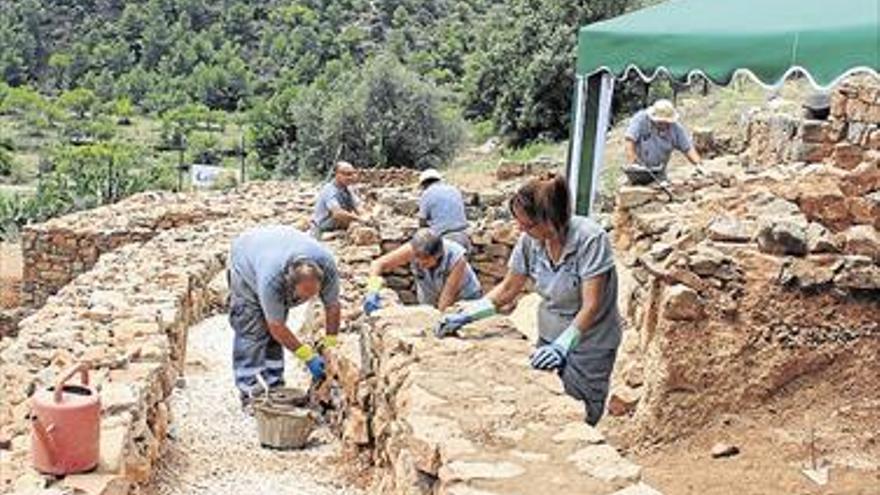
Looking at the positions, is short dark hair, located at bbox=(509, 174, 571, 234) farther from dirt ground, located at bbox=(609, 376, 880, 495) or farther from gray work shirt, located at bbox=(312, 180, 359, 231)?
gray work shirt, located at bbox=(312, 180, 359, 231)

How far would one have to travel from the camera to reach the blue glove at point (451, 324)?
4.97 metres

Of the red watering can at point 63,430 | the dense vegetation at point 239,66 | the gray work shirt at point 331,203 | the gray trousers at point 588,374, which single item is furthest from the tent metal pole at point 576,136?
the dense vegetation at point 239,66

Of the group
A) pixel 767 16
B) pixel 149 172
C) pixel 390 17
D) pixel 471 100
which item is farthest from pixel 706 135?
pixel 390 17

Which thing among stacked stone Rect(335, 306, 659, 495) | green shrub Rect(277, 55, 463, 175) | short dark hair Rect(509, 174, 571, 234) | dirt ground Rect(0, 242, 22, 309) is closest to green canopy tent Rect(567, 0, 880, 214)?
short dark hair Rect(509, 174, 571, 234)

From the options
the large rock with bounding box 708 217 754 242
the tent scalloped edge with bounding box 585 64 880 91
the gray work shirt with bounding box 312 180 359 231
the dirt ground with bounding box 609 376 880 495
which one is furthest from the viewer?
the gray work shirt with bounding box 312 180 359 231

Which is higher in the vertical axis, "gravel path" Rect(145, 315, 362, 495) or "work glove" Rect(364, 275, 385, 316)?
"work glove" Rect(364, 275, 385, 316)

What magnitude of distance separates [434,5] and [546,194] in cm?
5100

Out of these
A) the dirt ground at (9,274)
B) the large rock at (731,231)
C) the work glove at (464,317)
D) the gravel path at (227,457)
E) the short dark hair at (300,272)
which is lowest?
the dirt ground at (9,274)

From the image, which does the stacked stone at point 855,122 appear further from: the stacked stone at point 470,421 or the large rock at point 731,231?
the stacked stone at point 470,421

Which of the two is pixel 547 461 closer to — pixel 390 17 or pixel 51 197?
pixel 51 197

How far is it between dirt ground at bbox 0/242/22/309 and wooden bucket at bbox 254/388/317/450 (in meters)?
9.95

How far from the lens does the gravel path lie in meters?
5.34

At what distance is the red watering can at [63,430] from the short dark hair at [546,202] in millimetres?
1703

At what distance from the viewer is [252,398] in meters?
6.32
